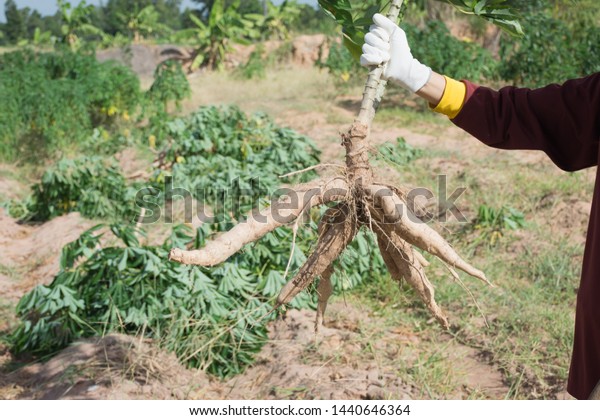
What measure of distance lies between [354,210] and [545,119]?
684mm

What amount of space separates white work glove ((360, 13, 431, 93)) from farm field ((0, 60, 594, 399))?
0.36m

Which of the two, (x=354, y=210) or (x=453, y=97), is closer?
(x=453, y=97)

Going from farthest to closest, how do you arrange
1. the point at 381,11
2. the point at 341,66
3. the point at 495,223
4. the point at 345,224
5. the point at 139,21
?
the point at 139,21, the point at 341,66, the point at 495,223, the point at 381,11, the point at 345,224

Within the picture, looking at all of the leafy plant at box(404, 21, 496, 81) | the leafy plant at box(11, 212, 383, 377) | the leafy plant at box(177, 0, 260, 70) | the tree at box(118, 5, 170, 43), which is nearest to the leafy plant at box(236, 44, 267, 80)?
the leafy plant at box(177, 0, 260, 70)

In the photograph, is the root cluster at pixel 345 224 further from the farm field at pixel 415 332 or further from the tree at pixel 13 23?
the tree at pixel 13 23

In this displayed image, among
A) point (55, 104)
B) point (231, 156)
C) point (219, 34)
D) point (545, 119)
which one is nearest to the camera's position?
point (545, 119)

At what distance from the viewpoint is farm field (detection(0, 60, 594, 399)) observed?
2.92m

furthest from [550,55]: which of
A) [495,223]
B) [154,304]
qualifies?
[154,304]

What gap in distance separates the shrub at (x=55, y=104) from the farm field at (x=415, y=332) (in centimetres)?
190

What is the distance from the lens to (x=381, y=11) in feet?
8.42

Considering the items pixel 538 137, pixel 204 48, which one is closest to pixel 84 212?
pixel 538 137

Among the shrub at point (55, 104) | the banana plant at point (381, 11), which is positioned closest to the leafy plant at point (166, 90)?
the shrub at point (55, 104)

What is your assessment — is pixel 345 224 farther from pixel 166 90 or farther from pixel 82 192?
pixel 166 90

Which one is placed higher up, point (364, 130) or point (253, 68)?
point (364, 130)
